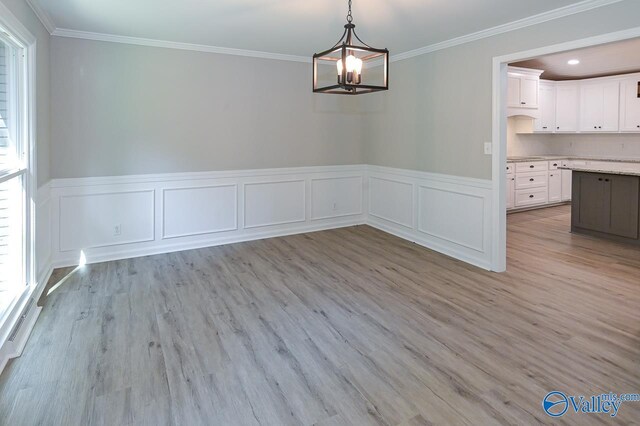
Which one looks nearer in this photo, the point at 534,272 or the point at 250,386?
the point at 250,386

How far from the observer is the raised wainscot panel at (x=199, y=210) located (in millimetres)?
4914

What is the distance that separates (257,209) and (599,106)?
6526mm

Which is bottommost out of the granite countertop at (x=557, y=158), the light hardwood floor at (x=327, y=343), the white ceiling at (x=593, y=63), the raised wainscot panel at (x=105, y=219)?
the light hardwood floor at (x=327, y=343)

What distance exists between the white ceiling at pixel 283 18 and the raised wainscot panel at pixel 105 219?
1.74m

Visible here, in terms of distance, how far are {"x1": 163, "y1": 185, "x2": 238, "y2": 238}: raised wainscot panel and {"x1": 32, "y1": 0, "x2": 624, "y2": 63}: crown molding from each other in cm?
165

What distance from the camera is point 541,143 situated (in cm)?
819

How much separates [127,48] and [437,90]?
349cm

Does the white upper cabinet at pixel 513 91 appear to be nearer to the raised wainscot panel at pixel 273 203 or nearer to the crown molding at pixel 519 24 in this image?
the crown molding at pixel 519 24

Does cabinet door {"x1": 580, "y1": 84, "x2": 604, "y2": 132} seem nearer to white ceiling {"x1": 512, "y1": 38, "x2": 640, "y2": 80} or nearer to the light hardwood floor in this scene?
white ceiling {"x1": 512, "y1": 38, "x2": 640, "y2": 80}

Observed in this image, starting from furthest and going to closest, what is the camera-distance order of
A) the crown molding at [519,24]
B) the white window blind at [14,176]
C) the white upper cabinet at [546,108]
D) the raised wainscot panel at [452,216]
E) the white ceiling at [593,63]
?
1. the white upper cabinet at [546,108]
2. the white ceiling at [593,63]
3. the raised wainscot panel at [452,216]
4. the crown molding at [519,24]
5. the white window blind at [14,176]

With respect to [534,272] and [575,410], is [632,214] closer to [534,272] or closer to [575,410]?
[534,272]

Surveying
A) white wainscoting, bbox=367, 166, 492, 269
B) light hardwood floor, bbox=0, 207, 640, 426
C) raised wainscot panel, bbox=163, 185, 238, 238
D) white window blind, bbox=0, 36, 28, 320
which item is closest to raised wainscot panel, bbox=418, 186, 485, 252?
white wainscoting, bbox=367, 166, 492, 269

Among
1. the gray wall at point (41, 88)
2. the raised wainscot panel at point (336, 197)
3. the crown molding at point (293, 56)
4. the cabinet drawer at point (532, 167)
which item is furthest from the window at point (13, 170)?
the cabinet drawer at point (532, 167)

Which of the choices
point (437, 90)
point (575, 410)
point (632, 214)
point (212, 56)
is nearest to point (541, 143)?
point (632, 214)
